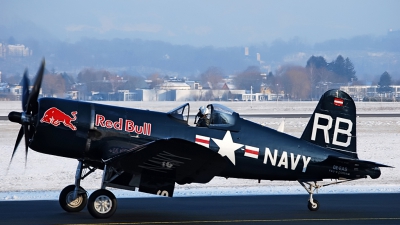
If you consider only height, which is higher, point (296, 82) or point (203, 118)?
point (296, 82)

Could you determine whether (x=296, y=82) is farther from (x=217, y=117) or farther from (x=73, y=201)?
(x=73, y=201)

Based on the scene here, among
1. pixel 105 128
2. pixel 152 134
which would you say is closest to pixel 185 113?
pixel 152 134

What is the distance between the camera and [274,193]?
564 inches

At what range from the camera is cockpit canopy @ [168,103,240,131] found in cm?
1134

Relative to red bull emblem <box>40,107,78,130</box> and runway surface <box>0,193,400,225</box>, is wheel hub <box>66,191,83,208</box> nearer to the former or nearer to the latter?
runway surface <box>0,193,400,225</box>

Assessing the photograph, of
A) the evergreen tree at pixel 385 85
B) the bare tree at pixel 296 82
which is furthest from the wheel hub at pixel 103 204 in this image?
the evergreen tree at pixel 385 85

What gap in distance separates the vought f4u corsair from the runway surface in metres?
0.42

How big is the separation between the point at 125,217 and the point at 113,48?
169 m

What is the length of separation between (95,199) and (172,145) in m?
1.63

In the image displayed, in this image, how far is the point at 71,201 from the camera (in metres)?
11.4

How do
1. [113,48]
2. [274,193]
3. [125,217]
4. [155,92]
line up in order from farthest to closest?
[113,48]
[155,92]
[274,193]
[125,217]

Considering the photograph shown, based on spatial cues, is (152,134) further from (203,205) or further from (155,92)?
(155,92)

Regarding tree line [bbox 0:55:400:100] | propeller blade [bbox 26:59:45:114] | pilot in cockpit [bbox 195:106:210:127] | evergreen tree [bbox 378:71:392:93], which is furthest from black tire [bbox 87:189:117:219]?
evergreen tree [bbox 378:71:392:93]

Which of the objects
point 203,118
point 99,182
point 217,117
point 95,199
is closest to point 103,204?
point 95,199
